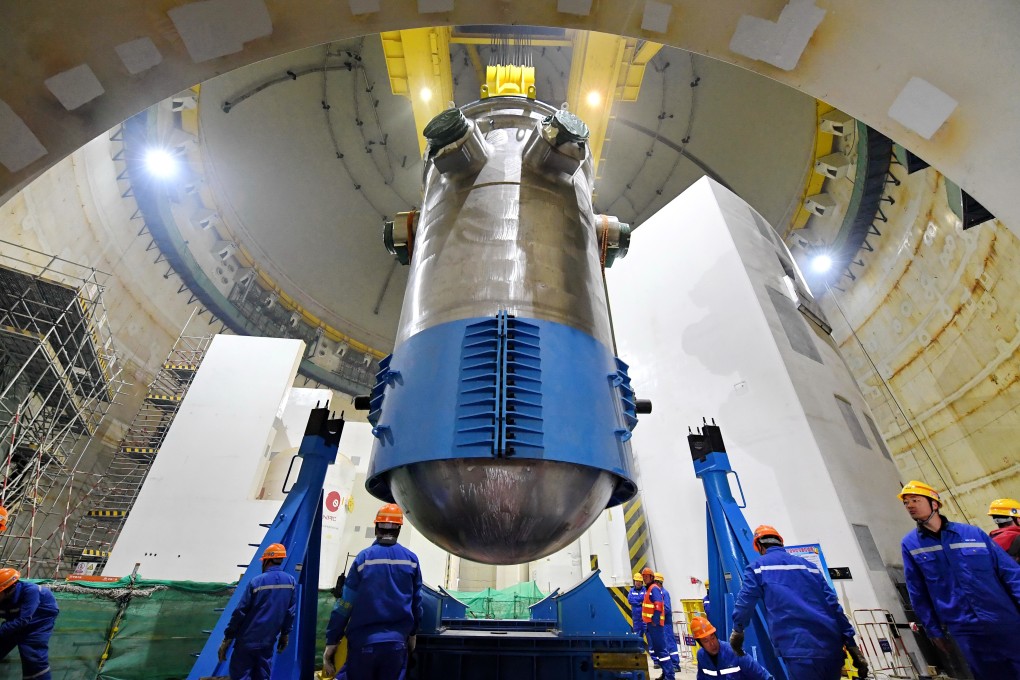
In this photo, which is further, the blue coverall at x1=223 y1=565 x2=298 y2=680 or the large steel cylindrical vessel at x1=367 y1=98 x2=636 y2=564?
the blue coverall at x1=223 y1=565 x2=298 y2=680

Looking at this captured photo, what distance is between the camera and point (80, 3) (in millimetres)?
1560

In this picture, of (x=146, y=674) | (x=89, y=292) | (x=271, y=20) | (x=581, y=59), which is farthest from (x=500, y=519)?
(x=89, y=292)

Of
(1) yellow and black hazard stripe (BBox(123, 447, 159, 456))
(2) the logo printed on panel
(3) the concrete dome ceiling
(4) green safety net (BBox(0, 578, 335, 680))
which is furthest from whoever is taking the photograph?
(3) the concrete dome ceiling

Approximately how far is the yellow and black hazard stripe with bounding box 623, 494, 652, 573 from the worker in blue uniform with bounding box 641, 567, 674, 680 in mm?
1386

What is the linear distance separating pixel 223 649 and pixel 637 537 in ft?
19.4

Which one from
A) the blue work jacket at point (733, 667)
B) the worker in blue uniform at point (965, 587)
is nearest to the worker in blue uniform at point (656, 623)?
the blue work jacket at point (733, 667)

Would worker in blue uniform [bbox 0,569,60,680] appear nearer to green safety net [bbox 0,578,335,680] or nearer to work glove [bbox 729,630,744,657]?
green safety net [bbox 0,578,335,680]

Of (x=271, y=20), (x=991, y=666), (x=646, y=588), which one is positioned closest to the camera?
(x=271, y=20)

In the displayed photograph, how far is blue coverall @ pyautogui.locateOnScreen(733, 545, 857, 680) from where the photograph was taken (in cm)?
303

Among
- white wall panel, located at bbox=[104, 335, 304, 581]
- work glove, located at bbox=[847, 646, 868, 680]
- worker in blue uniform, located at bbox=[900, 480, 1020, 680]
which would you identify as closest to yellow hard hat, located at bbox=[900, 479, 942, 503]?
worker in blue uniform, located at bbox=[900, 480, 1020, 680]

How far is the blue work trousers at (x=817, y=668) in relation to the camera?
A: 3000mm

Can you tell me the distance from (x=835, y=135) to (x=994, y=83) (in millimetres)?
12599

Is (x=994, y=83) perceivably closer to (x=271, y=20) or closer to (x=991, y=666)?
(x=271, y=20)

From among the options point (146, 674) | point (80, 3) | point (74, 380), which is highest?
point (74, 380)
